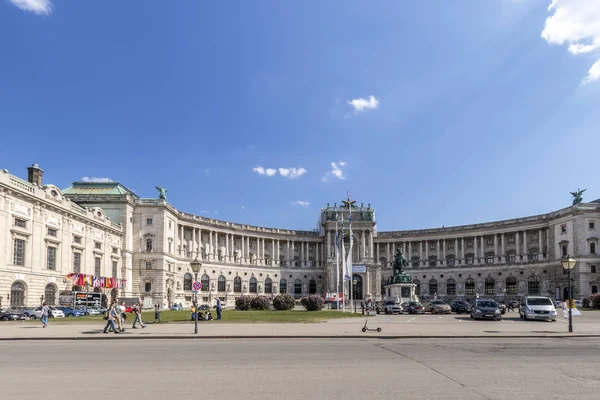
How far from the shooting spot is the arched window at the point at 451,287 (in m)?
131

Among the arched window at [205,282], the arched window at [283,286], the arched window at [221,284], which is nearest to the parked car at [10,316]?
the arched window at [205,282]

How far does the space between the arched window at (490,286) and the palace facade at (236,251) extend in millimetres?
241

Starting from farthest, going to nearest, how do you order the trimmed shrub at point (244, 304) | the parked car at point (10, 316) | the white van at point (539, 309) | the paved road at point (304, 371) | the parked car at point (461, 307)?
the trimmed shrub at point (244, 304), the parked car at point (461, 307), the parked car at point (10, 316), the white van at point (539, 309), the paved road at point (304, 371)

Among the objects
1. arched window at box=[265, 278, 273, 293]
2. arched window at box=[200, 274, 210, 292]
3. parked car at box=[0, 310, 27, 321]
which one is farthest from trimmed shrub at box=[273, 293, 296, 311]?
arched window at box=[265, 278, 273, 293]

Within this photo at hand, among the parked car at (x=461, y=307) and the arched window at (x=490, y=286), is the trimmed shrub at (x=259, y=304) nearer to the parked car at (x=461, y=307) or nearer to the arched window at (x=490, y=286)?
the parked car at (x=461, y=307)

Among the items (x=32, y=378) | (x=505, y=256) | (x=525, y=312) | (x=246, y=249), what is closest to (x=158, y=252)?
(x=246, y=249)

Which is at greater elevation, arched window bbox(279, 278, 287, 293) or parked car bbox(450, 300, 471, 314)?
parked car bbox(450, 300, 471, 314)

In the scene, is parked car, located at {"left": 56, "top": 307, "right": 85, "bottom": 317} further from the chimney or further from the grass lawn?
the chimney

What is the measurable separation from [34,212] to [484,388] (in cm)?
6388

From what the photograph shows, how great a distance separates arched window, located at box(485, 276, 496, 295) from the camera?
123562 mm

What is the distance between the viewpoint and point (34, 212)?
64.5m

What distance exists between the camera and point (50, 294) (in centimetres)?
6838

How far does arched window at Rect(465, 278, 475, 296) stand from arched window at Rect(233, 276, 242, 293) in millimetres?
56143

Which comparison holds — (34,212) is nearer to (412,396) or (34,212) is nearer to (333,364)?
(333,364)
